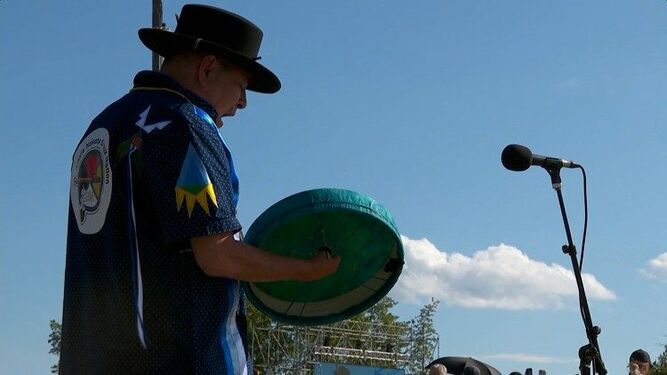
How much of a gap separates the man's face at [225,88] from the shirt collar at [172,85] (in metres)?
0.03

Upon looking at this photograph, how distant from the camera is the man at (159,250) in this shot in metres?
2.77

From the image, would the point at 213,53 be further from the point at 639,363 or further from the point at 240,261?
the point at 639,363

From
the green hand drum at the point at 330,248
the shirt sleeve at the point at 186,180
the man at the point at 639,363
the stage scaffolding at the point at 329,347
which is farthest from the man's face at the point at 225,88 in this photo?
the stage scaffolding at the point at 329,347

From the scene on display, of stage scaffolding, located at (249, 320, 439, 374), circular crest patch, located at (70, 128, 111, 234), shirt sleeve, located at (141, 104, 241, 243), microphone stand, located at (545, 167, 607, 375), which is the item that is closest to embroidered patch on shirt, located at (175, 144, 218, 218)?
shirt sleeve, located at (141, 104, 241, 243)

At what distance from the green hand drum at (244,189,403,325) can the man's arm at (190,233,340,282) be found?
6.8 inches

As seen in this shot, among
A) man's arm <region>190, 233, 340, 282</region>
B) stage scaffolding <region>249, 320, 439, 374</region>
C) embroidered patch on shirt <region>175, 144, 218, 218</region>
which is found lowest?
man's arm <region>190, 233, 340, 282</region>

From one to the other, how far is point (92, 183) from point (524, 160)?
115 inches

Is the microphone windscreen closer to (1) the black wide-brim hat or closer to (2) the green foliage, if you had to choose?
(1) the black wide-brim hat

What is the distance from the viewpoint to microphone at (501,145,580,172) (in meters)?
5.29

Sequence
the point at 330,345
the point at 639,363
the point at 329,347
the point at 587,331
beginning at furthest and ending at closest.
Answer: the point at 330,345
the point at 329,347
the point at 639,363
the point at 587,331

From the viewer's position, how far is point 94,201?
296 cm

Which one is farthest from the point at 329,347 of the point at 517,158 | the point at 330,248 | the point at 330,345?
the point at 330,248

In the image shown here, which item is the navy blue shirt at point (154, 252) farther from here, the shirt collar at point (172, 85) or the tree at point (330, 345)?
the tree at point (330, 345)

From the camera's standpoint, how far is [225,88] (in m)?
3.13
